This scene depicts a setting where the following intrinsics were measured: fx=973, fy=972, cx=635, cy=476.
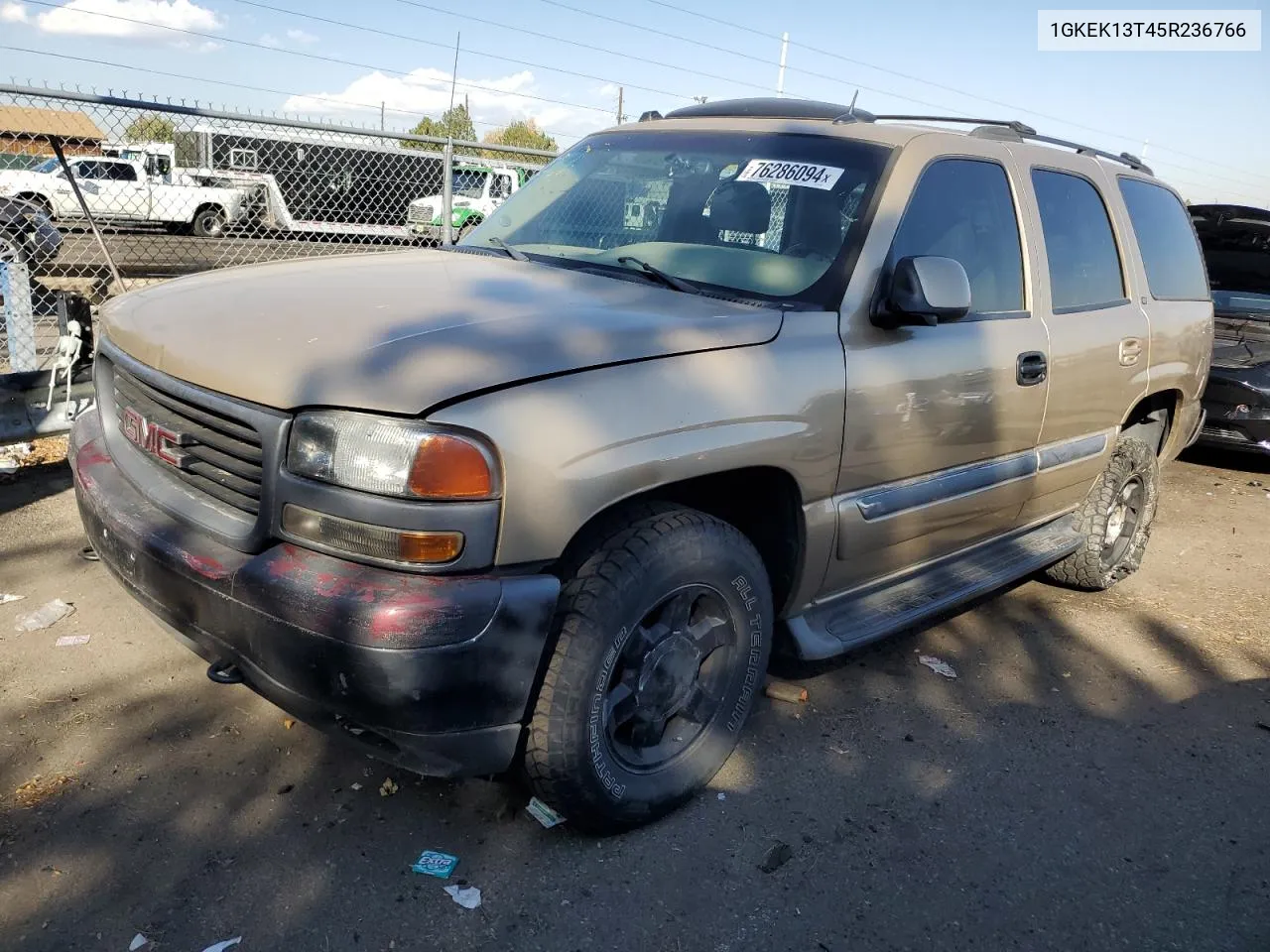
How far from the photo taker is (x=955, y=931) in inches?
93.0

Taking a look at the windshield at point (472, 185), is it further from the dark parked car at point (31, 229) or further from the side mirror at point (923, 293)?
the side mirror at point (923, 293)

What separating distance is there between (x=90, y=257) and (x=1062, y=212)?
7022 millimetres

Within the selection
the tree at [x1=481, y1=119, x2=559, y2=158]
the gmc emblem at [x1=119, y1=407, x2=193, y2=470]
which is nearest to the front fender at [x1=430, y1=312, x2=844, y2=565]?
the gmc emblem at [x1=119, y1=407, x2=193, y2=470]

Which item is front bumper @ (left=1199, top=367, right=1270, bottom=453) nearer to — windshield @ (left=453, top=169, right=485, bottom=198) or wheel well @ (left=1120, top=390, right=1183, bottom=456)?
wheel well @ (left=1120, top=390, right=1183, bottom=456)

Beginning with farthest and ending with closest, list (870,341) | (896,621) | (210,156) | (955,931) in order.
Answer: (210,156)
(896,621)
(870,341)
(955,931)

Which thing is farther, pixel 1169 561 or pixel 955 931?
pixel 1169 561

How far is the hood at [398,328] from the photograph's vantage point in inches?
82.4

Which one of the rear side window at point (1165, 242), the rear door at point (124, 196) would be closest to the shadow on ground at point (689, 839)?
the rear side window at point (1165, 242)

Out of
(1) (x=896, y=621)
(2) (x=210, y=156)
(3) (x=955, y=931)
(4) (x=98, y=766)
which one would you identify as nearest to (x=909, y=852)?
(3) (x=955, y=931)

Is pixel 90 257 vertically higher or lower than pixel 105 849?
higher

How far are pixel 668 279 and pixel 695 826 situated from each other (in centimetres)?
157

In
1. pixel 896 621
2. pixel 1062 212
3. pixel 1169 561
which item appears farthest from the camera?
pixel 1169 561

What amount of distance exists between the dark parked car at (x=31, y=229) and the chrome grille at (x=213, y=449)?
3.41 meters

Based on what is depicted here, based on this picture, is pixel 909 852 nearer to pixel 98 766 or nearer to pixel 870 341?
pixel 870 341
